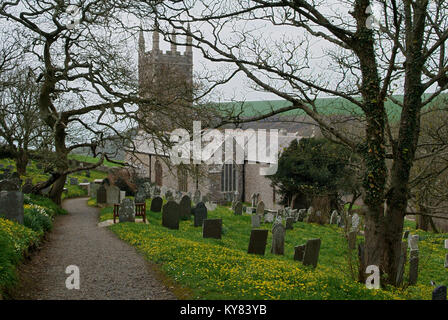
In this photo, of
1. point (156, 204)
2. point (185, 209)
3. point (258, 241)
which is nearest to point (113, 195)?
point (156, 204)

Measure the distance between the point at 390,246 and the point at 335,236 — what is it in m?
9.76

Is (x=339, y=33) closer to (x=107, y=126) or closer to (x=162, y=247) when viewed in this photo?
(x=162, y=247)

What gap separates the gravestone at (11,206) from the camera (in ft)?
31.8

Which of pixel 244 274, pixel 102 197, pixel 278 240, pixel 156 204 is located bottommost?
pixel 278 240

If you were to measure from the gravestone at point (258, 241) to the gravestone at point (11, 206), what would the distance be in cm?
589

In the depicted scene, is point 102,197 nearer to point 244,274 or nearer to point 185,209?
point 185,209

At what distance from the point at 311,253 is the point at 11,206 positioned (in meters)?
7.41

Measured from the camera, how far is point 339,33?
8.71 m

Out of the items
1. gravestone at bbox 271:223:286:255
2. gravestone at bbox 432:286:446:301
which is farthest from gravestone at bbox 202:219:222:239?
gravestone at bbox 432:286:446:301

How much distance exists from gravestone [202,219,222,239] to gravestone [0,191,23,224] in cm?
527

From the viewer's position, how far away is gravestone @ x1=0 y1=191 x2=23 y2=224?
9.70 m

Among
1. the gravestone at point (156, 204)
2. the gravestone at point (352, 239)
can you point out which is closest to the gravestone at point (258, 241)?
the gravestone at point (352, 239)

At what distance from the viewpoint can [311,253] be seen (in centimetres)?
1068
